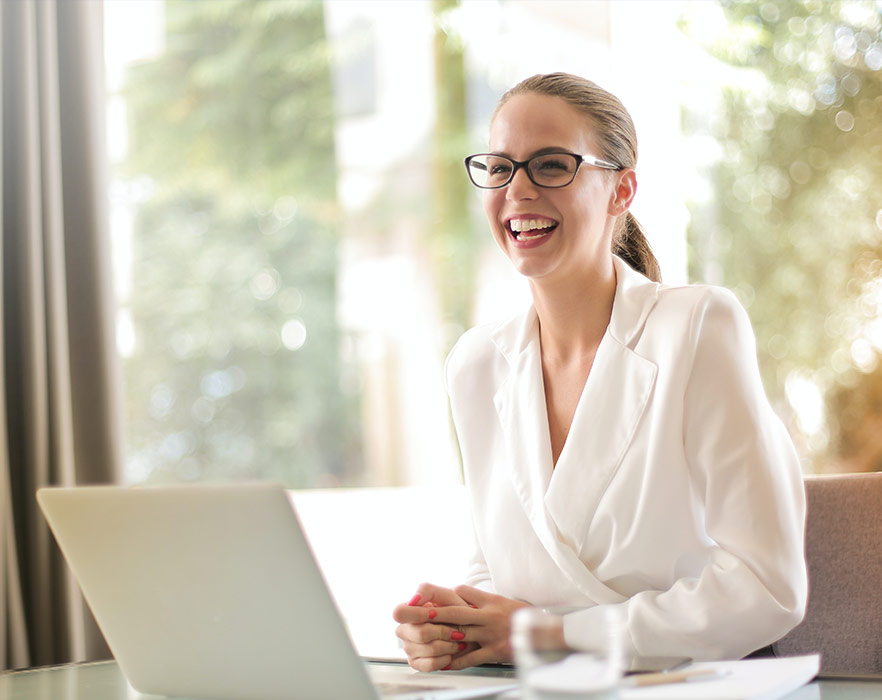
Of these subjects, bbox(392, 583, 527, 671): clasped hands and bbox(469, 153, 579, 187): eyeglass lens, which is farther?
bbox(469, 153, 579, 187): eyeglass lens

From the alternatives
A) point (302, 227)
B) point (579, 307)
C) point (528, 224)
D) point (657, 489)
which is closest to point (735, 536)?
point (657, 489)

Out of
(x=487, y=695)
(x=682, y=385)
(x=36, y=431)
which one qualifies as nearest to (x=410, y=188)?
(x=36, y=431)

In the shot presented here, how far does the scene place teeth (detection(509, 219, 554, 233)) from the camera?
1.57m

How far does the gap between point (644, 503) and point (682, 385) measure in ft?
0.56

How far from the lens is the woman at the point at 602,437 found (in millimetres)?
1233

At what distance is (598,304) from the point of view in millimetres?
1598

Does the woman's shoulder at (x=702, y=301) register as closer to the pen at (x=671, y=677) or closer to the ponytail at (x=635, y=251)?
the ponytail at (x=635, y=251)

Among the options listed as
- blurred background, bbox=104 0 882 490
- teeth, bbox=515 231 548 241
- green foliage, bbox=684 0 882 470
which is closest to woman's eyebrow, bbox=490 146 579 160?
teeth, bbox=515 231 548 241

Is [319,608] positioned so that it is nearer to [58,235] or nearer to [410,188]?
[58,235]

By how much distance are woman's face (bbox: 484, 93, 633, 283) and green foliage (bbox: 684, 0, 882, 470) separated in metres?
1.40

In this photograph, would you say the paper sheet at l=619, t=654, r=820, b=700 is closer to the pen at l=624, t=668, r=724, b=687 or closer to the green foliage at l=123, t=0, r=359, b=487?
the pen at l=624, t=668, r=724, b=687

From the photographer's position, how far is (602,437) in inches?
56.4

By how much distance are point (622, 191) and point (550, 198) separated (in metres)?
0.16

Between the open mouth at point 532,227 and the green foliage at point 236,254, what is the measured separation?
2.28 metres
